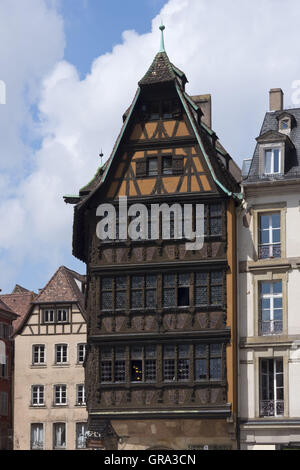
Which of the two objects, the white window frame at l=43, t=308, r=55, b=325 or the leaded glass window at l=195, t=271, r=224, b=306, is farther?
the white window frame at l=43, t=308, r=55, b=325

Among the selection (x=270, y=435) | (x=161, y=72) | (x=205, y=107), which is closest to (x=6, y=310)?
(x=205, y=107)

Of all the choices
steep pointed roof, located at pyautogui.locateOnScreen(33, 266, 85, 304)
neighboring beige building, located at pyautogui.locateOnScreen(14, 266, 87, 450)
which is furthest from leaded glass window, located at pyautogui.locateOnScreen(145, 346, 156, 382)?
steep pointed roof, located at pyautogui.locateOnScreen(33, 266, 85, 304)

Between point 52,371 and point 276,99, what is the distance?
25509 millimetres

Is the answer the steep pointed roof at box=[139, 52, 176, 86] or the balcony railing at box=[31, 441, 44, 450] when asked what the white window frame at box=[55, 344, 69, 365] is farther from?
the steep pointed roof at box=[139, 52, 176, 86]

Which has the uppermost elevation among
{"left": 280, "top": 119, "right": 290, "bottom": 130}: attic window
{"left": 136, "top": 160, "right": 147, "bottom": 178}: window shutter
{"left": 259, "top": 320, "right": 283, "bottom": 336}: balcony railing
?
{"left": 280, "top": 119, "right": 290, "bottom": 130}: attic window

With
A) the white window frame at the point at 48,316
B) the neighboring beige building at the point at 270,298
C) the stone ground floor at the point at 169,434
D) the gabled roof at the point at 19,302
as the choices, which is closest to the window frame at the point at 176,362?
the neighboring beige building at the point at 270,298

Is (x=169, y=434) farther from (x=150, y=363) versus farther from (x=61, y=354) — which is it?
(x=61, y=354)

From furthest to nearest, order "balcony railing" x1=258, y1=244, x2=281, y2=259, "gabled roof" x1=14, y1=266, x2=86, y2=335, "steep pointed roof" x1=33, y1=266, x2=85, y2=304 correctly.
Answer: "steep pointed roof" x1=33, y1=266, x2=85, y2=304 → "gabled roof" x1=14, y1=266, x2=86, y2=335 → "balcony railing" x1=258, y1=244, x2=281, y2=259

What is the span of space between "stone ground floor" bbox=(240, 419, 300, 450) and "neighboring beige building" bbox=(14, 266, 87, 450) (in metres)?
23.5

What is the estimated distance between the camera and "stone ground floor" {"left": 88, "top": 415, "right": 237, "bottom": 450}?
134 feet

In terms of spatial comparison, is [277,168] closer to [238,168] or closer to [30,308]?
[238,168]

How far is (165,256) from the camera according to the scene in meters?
42.5

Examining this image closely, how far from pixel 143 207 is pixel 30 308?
79.8ft
